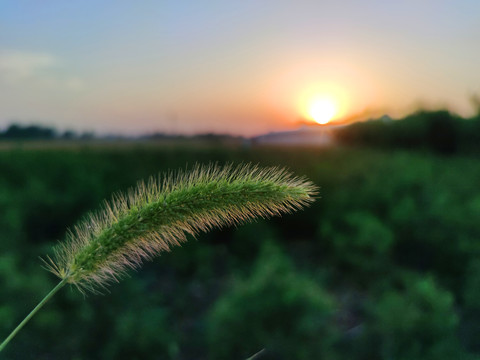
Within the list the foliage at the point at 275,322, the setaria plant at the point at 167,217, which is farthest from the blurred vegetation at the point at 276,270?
the setaria plant at the point at 167,217

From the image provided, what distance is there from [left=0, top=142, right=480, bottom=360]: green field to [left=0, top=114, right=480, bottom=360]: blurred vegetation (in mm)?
23

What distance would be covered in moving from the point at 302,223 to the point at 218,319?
554cm

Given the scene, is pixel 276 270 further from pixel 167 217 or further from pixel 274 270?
pixel 167 217

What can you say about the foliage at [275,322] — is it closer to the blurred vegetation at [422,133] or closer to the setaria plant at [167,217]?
the setaria plant at [167,217]

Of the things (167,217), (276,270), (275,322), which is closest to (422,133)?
(276,270)

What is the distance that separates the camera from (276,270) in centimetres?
648

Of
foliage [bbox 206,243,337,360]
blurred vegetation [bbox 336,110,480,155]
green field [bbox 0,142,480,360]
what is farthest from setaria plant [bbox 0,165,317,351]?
blurred vegetation [bbox 336,110,480,155]

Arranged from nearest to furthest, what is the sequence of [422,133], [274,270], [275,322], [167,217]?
[167,217] → [275,322] → [274,270] → [422,133]

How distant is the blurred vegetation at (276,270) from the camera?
5.73 meters

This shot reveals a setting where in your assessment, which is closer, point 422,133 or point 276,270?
point 276,270

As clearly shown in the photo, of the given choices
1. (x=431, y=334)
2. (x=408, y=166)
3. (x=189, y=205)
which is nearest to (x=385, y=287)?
(x=431, y=334)

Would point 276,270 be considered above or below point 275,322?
above

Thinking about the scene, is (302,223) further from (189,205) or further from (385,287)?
(189,205)

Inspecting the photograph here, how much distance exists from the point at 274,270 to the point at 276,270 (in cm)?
5
